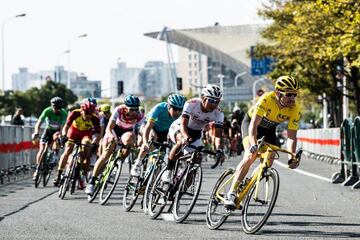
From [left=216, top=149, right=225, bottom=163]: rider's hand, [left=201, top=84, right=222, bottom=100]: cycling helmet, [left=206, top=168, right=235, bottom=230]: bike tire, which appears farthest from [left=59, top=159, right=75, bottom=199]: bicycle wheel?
[left=206, top=168, right=235, bottom=230]: bike tire

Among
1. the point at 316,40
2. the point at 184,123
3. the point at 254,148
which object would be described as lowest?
the point at 254,148

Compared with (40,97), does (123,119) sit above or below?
below

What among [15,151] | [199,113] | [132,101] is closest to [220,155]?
[199,113]

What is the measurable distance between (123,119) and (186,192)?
4015 millimetres

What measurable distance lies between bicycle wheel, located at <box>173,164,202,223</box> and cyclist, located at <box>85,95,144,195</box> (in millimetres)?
3240

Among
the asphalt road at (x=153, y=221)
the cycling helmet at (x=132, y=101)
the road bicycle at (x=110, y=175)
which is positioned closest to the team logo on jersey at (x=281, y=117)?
the asphalt road at (x=153, y=221)

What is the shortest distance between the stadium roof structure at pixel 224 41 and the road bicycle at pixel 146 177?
103 m

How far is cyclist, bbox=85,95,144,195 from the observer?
15195 mm

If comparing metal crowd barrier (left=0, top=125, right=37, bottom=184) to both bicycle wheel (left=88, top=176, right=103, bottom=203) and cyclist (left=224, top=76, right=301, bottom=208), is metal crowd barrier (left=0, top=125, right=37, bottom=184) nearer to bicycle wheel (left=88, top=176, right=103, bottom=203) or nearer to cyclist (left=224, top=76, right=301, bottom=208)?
bicycle wheel (left=88, top=176, right=103, bottom=203)

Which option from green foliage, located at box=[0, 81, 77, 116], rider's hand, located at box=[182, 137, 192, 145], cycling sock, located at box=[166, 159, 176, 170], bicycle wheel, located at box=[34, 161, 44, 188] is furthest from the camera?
green foliage, located at box=[0, 81, 77, 116]

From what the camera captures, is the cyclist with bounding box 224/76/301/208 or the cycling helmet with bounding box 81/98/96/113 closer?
the cyclist with bounding box 224/76/301/208

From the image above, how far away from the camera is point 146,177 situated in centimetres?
1359

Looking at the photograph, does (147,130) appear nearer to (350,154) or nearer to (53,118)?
(53,118)

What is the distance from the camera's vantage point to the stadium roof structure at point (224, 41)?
11800 centimetres
